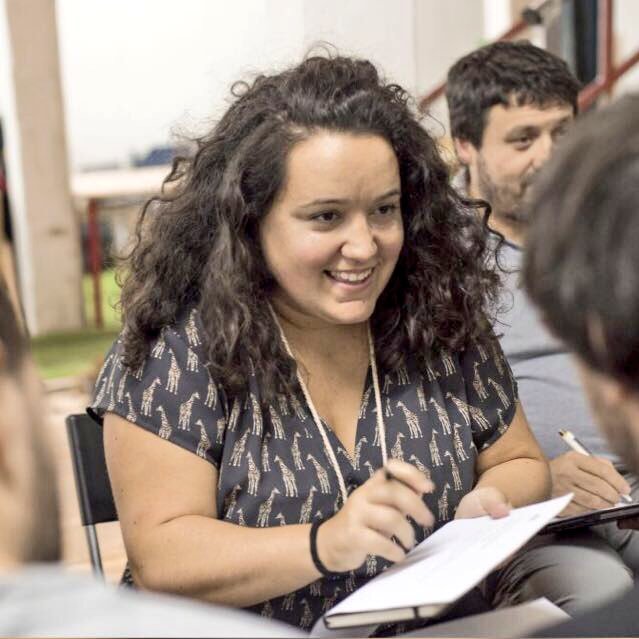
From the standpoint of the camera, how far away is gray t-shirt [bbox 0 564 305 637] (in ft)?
2.36

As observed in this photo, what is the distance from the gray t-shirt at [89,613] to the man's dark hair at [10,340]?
139 mm

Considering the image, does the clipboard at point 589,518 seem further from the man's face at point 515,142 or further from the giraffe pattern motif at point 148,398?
the man's face at point 515,142

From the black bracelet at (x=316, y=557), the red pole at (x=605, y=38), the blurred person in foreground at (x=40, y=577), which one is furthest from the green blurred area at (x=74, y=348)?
the blurred person in foreground at (x=40, y=577)

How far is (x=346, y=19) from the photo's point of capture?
481 centimetres

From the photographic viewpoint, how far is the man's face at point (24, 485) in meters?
0.75

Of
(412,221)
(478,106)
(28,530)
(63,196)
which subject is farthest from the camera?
(63,196)

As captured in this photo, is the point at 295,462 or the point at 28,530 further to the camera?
the point at 295,462

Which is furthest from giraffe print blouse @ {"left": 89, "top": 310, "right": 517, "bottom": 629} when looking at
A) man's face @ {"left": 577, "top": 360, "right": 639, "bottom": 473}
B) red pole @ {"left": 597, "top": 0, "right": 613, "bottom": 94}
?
red pole @ {"left": 597, "top": 0, "right": 613, "bottom": 94}

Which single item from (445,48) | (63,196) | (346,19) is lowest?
(63,196)

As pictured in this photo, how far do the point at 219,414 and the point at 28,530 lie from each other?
3.82 feet

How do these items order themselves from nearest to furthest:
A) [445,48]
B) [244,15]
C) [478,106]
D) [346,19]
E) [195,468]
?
[195,468] < [478,106] < [346,19] < [244,15] < [445,48]

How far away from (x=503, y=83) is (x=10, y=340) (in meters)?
2.39

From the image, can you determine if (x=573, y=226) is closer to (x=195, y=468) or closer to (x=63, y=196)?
(x=195, y=468)

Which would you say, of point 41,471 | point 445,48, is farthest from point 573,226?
point 445,48
